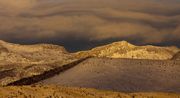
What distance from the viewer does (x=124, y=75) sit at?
14150 centimetres

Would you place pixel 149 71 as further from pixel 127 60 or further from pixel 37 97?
pixel 37 97

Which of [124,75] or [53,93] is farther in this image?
[124,75]

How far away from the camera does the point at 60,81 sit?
454 ft

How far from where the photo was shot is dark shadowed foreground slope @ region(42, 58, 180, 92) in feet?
420

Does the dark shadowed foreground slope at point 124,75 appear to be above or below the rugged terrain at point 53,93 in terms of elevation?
above

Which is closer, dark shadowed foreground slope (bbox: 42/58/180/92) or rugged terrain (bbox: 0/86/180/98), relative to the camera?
rugged terrain (bbox: 0/86/180/98)

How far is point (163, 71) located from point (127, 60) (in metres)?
18.1

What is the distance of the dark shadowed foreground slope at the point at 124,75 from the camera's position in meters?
128

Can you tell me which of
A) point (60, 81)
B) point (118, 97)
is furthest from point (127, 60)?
point (118, 97)

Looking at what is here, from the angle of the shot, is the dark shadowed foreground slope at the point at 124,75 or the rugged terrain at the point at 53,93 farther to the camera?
the dark shadowed foreground slope at the point at 124,75

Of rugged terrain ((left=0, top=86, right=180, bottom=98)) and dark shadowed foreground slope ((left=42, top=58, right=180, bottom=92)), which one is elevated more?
dark shadowed foreground slope ((left=42, top=58, right=180, bottom=92))

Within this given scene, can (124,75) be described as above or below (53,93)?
above

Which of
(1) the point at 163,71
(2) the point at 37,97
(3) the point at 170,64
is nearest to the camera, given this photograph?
(2) the point at 37,97

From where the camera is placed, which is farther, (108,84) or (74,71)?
(74,71)
